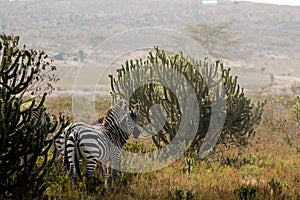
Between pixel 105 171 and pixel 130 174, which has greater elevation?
A: pixel 105 171

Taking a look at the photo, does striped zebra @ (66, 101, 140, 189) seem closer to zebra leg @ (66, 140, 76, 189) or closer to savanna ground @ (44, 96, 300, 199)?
zebra leg @ (66, 140, 76, 189)

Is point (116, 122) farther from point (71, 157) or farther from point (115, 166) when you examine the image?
point (71, 157)

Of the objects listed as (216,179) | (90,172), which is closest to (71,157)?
(90,172)

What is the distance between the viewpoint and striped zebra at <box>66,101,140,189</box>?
25.7ft

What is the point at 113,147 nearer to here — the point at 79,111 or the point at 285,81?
the point at 79,111

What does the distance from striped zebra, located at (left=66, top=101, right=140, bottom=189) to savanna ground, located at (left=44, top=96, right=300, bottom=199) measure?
1.37 feet

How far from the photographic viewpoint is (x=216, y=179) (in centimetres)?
959

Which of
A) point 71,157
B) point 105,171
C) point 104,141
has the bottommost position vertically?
point 105,171

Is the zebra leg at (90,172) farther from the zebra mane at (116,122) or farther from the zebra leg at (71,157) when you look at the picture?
the zebra mane at (116,122)

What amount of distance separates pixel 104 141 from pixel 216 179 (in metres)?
2.72

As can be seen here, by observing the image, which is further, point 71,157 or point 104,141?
point 104,141

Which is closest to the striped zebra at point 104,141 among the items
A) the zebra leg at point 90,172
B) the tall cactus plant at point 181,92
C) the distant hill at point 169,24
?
the zebra leg at point 90,172

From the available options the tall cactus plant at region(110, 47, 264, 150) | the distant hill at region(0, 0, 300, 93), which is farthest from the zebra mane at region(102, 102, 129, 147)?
the distant hill at region(0, 0, 300, 93)

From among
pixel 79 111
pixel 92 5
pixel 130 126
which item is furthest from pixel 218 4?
pixel 130 126
